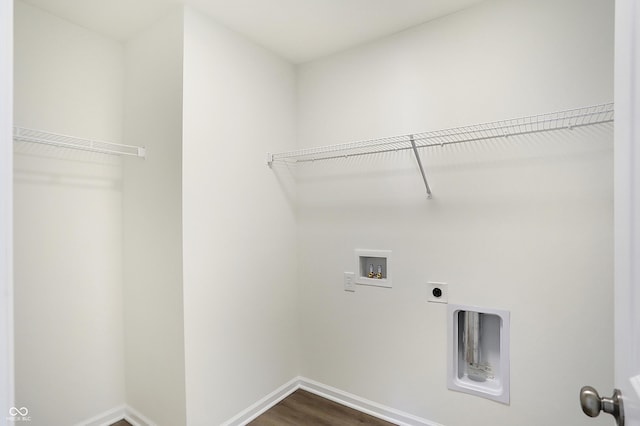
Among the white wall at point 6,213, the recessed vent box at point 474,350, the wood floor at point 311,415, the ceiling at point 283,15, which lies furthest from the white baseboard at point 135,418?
the ceiling at point 283,15

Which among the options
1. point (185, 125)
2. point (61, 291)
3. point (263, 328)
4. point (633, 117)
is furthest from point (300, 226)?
point (633, 117)

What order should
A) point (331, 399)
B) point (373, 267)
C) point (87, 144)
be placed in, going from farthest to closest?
point (331, 399) < point (373, 267) < point (87, 144)

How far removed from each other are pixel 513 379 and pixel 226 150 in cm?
209

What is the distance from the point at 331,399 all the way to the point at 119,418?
1.42m

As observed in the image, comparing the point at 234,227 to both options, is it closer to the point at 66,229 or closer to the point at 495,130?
the point at 66,229

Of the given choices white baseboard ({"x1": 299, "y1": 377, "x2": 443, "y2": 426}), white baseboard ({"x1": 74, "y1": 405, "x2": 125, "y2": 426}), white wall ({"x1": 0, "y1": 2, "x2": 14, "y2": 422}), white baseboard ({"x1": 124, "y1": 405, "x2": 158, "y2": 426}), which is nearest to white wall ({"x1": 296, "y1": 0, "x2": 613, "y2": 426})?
white baseboard ({"x1": 299, "y1": 377, "x2": 443, "y2": 426})

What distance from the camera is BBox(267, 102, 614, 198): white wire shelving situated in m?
1.48

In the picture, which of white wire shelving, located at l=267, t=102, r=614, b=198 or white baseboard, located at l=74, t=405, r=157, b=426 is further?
white baseboard, located at l=74, t=405, r=157, b=426

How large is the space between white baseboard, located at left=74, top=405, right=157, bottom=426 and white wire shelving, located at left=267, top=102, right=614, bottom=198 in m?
1.85

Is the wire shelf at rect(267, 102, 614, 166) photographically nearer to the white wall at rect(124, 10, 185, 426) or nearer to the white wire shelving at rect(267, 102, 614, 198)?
the white wire shelving at rect(267, 102, 614, 198)

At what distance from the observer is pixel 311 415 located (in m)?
2.14

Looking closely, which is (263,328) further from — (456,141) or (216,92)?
(456,141)

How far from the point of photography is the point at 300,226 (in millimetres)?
2537

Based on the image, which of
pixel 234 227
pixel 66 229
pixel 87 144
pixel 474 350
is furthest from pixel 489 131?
pixel 66 229
